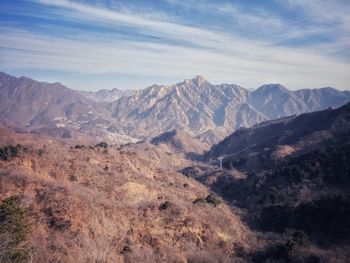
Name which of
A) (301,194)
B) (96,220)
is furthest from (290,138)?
(96,220)

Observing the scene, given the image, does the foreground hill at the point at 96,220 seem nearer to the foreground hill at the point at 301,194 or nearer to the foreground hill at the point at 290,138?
the foreground hill at the point at 301,194

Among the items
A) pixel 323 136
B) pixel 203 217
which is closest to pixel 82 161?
pixel 203 217

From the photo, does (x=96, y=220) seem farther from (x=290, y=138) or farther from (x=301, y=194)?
(x=290, y=138)

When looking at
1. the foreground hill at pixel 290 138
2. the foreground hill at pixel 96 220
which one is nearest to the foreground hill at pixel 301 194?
the foreground hill at pixel 290 138

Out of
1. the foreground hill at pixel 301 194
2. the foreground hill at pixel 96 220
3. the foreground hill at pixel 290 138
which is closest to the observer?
the foreground hill at pixel 96 220

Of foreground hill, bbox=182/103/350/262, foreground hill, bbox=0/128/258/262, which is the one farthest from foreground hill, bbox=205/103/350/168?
foreground hill, bbox=0/128/258/262

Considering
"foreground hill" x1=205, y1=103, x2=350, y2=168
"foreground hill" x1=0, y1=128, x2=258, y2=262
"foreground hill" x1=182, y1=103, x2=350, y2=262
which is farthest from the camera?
"foreground hill" x1=205, y1=103, x2=350, y2=168

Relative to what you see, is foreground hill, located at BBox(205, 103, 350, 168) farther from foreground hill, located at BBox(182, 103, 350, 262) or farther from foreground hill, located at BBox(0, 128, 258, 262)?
foreground hill, located at BBox(0, 128, 258, 262)

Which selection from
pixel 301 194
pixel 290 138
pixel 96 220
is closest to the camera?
pixel 96 220

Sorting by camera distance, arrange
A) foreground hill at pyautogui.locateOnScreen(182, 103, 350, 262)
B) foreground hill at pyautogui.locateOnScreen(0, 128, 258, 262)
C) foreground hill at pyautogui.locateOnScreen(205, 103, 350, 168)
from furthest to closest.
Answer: foreground hill at pyautogui.locateOnScreen(205, 103, 350, 168) → foreground hill at pyautogui.locateOnScreen(182, 103, 350, 262) → foreground hill at pyautogui.locateOnScreen(0, 128, 258, 262)

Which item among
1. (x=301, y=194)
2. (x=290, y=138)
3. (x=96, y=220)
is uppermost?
(x=96, y=220)

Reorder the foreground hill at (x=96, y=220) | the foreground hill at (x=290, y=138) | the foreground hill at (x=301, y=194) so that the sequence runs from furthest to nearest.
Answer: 1. the foreground hill at (x=290, y=138)
2. the foreground hill at (x=301, y=194)
3. the foreground hill at (x=96, y=220)
